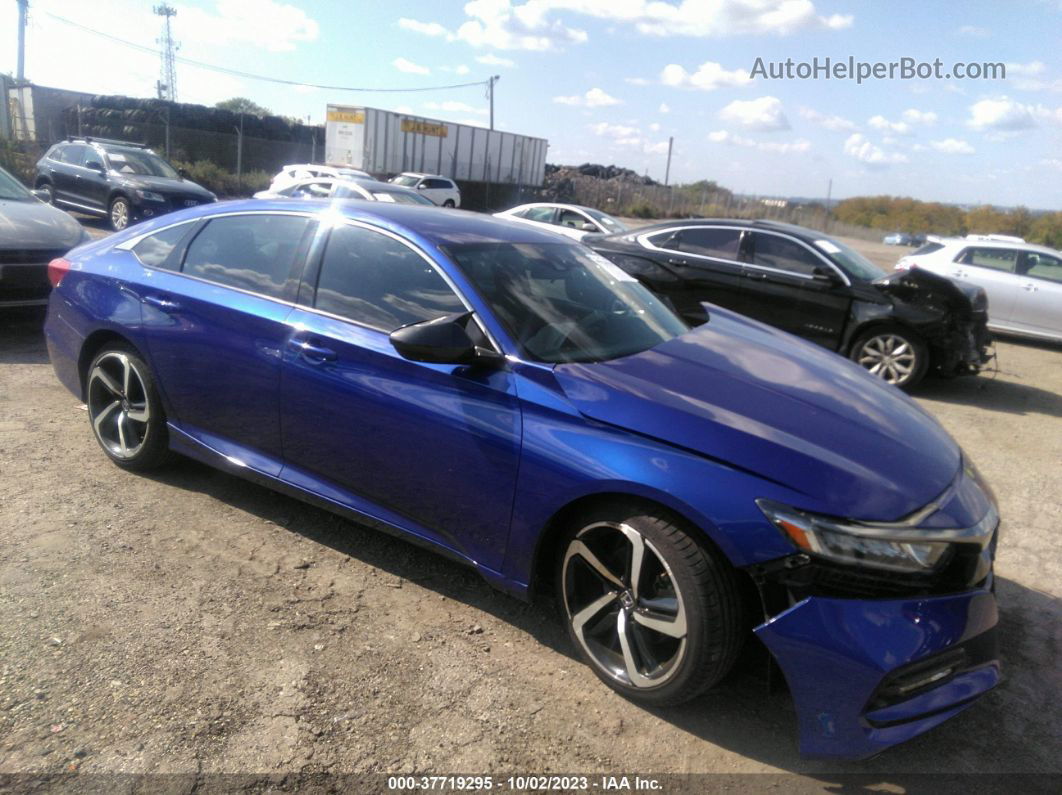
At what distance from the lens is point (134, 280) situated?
4047 millimetres

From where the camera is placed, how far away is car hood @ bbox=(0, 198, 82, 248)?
658cm

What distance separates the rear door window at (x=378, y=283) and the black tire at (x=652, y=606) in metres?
1.10

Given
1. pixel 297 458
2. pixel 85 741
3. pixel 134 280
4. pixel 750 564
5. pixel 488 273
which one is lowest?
pixel 85 741

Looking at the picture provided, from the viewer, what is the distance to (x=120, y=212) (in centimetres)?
1427

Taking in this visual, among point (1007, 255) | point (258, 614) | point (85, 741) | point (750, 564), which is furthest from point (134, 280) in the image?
point (1007, 255)

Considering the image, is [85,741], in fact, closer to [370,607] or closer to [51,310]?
[370,607]

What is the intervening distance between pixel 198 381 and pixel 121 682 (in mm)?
1543

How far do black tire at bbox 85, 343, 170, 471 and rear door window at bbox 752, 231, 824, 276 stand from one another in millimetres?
6375

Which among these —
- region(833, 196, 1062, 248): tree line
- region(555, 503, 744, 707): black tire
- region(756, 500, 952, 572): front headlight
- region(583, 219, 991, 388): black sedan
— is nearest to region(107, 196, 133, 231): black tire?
region(583, 219, 991, 388): black sedan

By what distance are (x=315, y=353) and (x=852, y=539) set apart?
86.5 inches

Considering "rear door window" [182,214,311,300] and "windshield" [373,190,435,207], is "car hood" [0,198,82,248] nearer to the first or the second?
"rear door window" [182,214,311,300]

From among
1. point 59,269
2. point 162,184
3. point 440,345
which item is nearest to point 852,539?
point 440,345

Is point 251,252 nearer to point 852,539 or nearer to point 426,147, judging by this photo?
point 852,539

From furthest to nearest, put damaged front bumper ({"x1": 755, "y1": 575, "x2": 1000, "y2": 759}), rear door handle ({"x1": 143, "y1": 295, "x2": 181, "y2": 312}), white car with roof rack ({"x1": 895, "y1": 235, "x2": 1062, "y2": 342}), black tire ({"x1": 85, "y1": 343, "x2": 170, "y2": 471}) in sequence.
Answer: white car with roof rack ({"x1": 895, "y1": 235, "x2": 1062, "y2": 342})
black tire ({"x1": 85, "y1": 343, "x2": 170, "y2": 471})
rear door handle ({"x1": 143, "y1": 295, "x2": 181, "y2": 312})
damaged front bumper ({"x1": 755, "y1": 575, "x2": 1000, "y2": 759})
